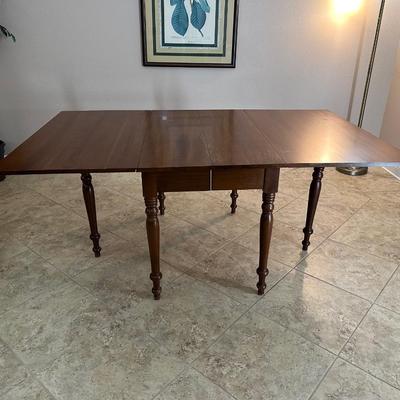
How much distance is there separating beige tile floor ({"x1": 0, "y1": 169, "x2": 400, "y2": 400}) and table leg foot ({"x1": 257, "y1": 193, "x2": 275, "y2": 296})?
98 millimetres

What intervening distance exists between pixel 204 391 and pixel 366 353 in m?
0.68

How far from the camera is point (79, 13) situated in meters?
2.83

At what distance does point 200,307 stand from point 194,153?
0.75 m

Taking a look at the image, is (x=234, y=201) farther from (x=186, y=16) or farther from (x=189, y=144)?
(x=186, y=16)

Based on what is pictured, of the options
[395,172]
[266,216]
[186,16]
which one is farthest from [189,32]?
[395,172]

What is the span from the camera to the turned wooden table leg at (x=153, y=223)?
135 cm

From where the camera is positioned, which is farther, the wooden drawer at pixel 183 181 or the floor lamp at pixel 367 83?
the floor lamp at pixel 367 83

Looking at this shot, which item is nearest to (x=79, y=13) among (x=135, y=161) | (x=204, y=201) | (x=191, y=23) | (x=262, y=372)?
(x=191, y=23)

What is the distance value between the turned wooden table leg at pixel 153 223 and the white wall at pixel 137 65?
2.03 metres

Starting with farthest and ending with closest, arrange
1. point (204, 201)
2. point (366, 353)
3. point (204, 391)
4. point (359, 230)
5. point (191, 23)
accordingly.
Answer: point (191, 23) < point (204, 201) < point (359, 230) < point (366, 353) < point (204, 391)

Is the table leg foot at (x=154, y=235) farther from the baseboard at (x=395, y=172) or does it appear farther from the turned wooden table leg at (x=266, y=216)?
the baseboard at (x=395, y=172)

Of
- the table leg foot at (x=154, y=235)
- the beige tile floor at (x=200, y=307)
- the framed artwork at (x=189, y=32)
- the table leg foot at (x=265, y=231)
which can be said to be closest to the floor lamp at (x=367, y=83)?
the beige tile floor at (x=200, y=307)

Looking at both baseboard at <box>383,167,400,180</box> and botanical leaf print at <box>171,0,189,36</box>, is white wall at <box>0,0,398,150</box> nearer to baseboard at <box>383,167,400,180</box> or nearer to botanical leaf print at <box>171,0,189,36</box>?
botanical leaf print at <box>171,0,189,36</box>

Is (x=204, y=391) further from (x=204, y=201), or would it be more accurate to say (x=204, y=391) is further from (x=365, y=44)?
(x=365, y=44)
